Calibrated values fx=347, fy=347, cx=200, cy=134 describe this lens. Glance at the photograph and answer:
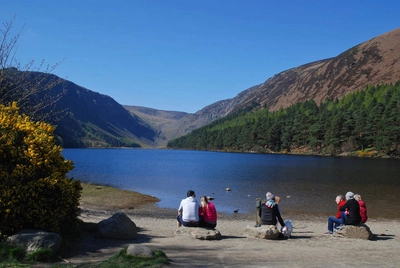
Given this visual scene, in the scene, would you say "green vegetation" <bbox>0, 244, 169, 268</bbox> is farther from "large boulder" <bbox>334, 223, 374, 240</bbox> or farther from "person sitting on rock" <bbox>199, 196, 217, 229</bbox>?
"large boulder" <bbox>334, 223, 374, 240</bbox>

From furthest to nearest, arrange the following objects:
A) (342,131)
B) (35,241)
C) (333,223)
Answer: (342,131) → (333,223) → (35,241)

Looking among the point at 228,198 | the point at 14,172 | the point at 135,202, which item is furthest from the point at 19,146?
the point at 228,198

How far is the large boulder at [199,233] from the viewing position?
14604 mm

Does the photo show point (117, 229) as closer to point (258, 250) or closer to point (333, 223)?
point (258, 250)

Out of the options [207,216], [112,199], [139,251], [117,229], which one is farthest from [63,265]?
[112,199]

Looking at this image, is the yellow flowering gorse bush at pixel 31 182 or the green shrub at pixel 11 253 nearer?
the green shrub at pixel 11 253

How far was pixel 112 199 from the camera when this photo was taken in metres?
33.1

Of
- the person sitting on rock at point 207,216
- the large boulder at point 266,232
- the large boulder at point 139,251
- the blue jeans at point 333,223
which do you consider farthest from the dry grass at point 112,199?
the large boulder at point 139,251

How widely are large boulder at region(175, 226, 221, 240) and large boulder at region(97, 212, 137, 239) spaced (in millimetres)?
2073

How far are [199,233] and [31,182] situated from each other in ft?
22.6

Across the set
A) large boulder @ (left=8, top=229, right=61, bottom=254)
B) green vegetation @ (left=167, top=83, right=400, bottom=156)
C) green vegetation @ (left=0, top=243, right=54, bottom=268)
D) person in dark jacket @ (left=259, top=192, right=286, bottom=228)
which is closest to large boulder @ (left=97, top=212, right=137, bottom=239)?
large boulder @ (left=8, top=229, right=61, bottom=254)

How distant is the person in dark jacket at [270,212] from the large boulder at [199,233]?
7.74ft

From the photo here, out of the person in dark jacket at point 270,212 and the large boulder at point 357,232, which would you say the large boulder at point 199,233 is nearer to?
the person in dark jacket at point 270,212

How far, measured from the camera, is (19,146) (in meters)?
12.5
